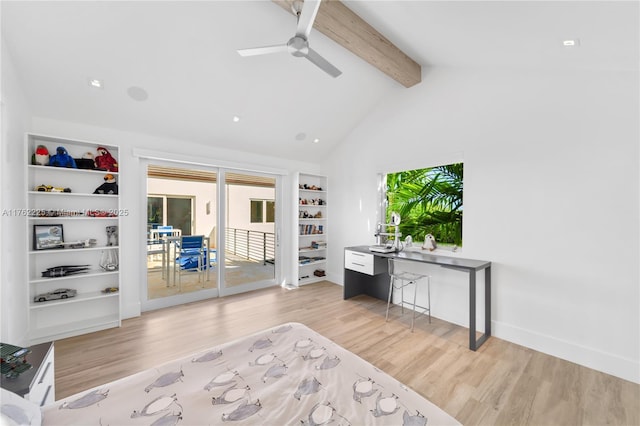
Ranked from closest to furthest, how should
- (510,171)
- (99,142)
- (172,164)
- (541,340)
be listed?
1. (541,340)
2. (510,171)
3. (99,142)
4. (172,164)

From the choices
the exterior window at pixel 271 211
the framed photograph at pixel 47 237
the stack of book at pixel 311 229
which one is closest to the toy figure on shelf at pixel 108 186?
the framed photograph at pixel 47 237

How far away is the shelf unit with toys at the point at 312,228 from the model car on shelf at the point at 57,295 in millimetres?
2940

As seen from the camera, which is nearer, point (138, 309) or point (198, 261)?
point (138, 309)

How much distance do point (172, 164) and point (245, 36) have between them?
6.43ft

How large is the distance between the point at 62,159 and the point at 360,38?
3.30 m

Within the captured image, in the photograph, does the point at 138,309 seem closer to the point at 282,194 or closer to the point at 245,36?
the point at 282,194

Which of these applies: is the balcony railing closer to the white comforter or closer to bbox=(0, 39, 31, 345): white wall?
bbox=(0, 39, 31, 345): white wall

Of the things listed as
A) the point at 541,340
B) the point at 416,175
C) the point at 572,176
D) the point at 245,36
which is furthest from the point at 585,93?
the point at 245,36

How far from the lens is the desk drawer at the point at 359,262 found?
3488mm

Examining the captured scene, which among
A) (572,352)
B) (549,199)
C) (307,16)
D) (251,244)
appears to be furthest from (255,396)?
(251,244)

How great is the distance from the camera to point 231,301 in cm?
381

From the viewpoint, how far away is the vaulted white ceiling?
1936mm

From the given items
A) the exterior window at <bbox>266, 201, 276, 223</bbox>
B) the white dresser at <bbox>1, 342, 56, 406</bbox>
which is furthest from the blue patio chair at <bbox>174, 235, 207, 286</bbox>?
the white dresser at <bbox>1, 342, 56, 406</bbox>

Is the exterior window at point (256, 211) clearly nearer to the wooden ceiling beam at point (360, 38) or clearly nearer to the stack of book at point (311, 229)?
the stack of book at point (311, 229)
